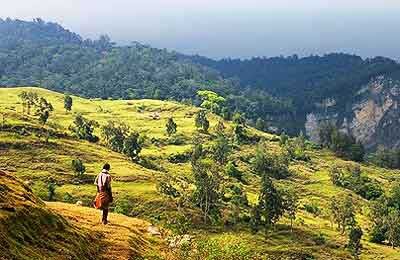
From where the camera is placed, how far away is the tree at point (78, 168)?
534 feet

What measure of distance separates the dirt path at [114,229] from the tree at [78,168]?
120 meters

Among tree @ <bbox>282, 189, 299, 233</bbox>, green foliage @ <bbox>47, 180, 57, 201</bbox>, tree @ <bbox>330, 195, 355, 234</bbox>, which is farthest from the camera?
tree @ <bbox>330, 195, 355, 234</bbox>

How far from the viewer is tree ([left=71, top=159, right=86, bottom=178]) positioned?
163 meters

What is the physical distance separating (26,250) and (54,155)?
15115 cm

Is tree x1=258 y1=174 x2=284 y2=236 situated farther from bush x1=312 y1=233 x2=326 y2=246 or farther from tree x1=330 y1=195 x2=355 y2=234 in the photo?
tree x1=330 y1=195 x2=355 y2=234

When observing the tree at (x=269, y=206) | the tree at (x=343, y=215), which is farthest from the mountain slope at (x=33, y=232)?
the tree at (x=343, y=215)

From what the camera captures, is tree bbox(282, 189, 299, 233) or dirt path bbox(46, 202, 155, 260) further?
tree bbox(282, 189, 299, 233)

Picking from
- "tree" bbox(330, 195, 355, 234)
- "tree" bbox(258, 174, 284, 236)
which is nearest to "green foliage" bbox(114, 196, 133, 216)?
"tree" bbox(258, 174, 284, 236)

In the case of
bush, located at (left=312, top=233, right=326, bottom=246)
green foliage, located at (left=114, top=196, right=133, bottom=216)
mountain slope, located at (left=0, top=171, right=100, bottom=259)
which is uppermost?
mountain slope, located at (left=0, top=171, right=100, bottom=259)

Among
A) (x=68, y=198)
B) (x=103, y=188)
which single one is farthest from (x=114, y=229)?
(x=68, y=198)

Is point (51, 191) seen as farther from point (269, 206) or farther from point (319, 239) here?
point (319, 239)

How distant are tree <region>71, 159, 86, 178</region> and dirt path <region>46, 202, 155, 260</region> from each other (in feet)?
394

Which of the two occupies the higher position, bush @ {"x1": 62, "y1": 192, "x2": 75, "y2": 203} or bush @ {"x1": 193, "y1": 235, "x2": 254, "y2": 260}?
bush @ {"x1": 193, "y1": 235, "x2": 254, "y2": 260}

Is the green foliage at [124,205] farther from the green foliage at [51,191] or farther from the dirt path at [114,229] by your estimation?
the dirt path at [114,229]
